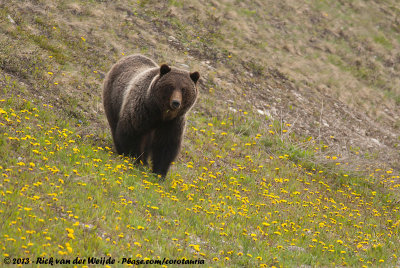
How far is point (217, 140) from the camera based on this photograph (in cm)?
1271

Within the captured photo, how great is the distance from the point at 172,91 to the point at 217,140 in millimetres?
4105

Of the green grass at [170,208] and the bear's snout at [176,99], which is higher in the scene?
the bear's snout at [176,99]

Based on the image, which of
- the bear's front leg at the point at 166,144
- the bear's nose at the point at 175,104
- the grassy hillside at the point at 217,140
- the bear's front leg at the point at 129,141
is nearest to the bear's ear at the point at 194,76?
the bear's front leg at the point at 166,144

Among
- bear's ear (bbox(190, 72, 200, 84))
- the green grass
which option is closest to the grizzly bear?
bear's ear (bbox(190, 72, 200, 84))

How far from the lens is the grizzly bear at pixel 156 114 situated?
8922 millimetres

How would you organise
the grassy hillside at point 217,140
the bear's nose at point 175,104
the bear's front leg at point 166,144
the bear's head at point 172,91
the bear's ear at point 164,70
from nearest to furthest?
1. the grassy hillside at point 217,140
2. the bear's nose at point 175,104
3. the bear's head at point 172,91
4. the bear's ear at point 164,70
5. the bear's front leg at point 166,144

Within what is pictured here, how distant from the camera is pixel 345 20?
24.7 m

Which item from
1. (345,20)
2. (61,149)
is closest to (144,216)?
(61,149)

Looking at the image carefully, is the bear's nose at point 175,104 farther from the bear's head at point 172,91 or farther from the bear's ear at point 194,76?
the bear's ear at point 194,76

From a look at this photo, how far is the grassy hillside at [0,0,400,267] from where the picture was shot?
655 cm

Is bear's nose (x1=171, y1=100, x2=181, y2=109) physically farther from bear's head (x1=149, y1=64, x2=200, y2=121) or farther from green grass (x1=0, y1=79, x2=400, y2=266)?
green grass (x1=0, y1=79, x2=400, y2=266)

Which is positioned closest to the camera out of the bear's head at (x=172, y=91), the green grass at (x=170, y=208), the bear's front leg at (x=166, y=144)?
the green grass at (x=170, y=208)

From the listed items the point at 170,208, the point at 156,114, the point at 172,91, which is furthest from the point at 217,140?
the point at 170,208

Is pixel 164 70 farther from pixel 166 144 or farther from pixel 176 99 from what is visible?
pixel 166 144
